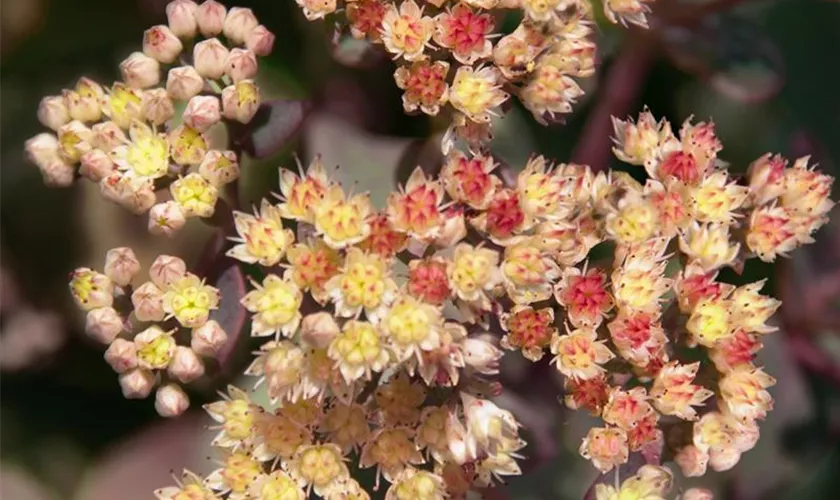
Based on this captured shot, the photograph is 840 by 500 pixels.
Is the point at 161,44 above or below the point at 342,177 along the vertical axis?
above

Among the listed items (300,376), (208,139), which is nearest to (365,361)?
(300,376)

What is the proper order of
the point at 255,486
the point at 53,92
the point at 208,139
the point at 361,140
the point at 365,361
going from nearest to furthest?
1. the point at 365,361
2. the point at 255,486
3. the point at 208,139
4. the point at 361,140
5. the point at 53,92

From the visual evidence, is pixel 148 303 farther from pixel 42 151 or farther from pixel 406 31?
pixel 406 31

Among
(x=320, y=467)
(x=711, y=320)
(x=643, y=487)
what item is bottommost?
(x=643, y=487)

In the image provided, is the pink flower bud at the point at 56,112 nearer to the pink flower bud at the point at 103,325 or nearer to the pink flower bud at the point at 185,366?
the pink flower bud at the point at 103,325

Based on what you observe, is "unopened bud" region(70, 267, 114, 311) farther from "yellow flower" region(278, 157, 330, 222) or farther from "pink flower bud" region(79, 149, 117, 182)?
"yellow flower" region(278, 157, 330, 222)

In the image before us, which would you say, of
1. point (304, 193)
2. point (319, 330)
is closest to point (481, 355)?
point (319, 330)

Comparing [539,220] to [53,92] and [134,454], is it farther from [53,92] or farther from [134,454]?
[53,92]
